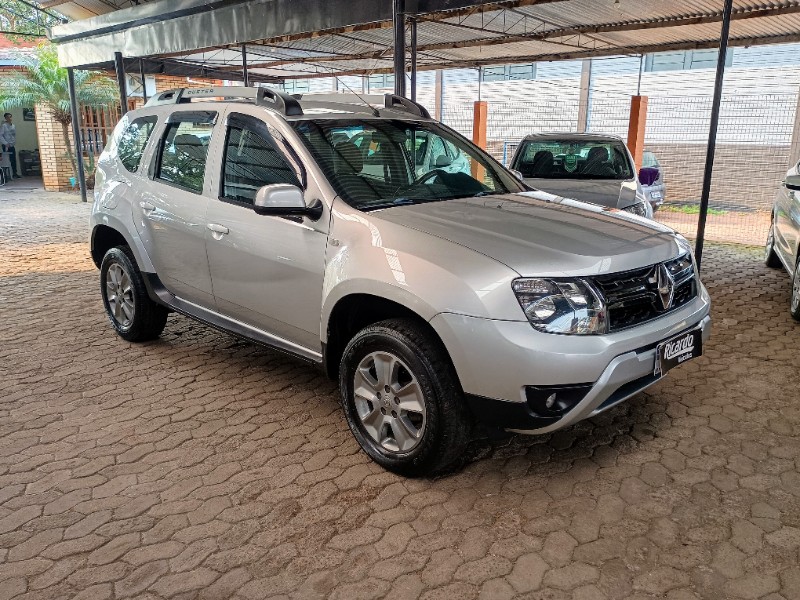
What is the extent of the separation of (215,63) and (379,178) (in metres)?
14.4

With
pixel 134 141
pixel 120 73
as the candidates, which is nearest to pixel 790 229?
pixel 134 141

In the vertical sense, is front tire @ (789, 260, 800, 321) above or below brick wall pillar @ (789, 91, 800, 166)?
below

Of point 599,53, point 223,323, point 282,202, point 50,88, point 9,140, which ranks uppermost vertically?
point 599,53

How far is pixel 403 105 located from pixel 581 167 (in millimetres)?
4407

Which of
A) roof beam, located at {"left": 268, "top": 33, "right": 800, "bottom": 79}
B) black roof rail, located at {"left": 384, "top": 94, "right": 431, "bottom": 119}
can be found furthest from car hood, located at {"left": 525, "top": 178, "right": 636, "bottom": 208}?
roof beam, located at {"left": 268, "top": 33, "right": 800, "bottom": 79}

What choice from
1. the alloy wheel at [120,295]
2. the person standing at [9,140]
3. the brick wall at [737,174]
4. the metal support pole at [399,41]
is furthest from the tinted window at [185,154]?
the person standing at [9,140]

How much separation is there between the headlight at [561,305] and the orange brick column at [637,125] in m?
13.1

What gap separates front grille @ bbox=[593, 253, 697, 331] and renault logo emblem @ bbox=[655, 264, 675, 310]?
0.4 inches

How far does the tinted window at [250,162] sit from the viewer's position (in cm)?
369

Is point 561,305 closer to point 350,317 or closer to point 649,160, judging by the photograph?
point 350,317

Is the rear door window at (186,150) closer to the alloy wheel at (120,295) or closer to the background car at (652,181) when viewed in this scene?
the alloy wheel at (120,295)

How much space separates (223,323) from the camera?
167 inches

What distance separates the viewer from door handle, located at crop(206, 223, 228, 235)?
3.93 meters

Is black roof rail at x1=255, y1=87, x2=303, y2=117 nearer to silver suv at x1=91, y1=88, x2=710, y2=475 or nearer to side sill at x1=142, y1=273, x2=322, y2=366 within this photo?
silver suv at x1=91, y1=88, x2=710, y2=475
